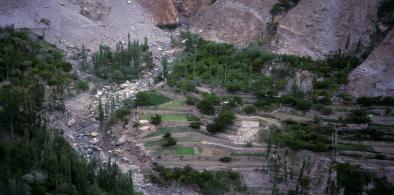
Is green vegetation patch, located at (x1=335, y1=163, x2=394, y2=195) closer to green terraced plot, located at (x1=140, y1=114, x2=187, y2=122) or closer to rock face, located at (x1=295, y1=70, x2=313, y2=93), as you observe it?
rock face, located at (x1=295, y1=70, x2=313, y2=93)

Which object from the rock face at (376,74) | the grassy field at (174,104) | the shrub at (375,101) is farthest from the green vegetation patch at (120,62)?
the shrub at (375,101)

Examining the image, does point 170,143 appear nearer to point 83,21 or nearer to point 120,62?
point 120,62

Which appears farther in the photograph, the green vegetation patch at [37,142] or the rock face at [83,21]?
the rock face at [83,21]

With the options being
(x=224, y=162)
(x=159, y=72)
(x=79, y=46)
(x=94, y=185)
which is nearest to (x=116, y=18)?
(x=79, y=46)

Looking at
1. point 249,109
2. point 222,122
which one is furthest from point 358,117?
point 222,122

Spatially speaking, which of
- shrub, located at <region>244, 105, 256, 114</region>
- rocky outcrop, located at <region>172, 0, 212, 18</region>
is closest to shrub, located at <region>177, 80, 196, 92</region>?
shrub, located at <region>244, 105, 256, 114</region>

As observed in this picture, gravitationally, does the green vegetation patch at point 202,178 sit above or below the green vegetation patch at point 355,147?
below

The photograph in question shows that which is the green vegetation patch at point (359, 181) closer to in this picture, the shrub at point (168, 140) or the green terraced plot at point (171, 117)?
the shrub at point (168, 140)

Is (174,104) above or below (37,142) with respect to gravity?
above
